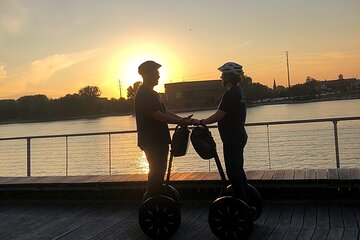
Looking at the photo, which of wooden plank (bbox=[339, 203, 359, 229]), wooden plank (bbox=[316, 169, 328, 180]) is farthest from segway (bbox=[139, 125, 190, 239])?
wooden plank (bbox=[316, 169, 328, 180])

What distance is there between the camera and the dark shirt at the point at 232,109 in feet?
14.4

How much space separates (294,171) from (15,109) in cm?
6113

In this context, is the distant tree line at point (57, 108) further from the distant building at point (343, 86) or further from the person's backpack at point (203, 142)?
the person's backpack at point (203, 142)

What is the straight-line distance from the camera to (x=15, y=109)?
62.3m

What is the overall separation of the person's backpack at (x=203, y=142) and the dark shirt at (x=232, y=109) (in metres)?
0.17

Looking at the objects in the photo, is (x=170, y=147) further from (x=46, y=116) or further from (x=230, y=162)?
(x=46, y=116)

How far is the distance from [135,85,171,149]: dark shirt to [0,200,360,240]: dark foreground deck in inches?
41.0

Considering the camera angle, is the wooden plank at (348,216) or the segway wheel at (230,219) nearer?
the segway wheel at (230,219)

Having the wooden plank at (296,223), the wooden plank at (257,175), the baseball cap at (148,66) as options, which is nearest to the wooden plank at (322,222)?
the wooden plank at (296,223)

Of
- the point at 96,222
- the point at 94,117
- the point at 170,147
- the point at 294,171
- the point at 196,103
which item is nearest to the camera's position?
the point at 170,147

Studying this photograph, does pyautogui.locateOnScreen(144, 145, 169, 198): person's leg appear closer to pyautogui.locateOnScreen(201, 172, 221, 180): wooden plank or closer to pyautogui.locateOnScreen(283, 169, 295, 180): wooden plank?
pyautogui.locateOnScreen(201, 172, 221, 180): wooden plank

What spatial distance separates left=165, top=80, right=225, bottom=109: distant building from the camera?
173 feet

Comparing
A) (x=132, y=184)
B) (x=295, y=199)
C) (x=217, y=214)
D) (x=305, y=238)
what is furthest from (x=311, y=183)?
(x=132, y=184)

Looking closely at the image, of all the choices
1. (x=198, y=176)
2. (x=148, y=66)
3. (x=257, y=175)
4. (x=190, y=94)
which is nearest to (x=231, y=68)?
(x=148, y=66)
